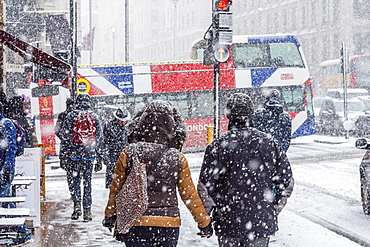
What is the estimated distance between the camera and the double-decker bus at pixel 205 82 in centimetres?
2044

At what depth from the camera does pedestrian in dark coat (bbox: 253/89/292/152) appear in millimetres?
8883

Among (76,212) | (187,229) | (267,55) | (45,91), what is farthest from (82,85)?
(187,229)

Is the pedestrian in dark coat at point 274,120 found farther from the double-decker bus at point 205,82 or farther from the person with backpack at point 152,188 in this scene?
the double-decker bus at point 205,82

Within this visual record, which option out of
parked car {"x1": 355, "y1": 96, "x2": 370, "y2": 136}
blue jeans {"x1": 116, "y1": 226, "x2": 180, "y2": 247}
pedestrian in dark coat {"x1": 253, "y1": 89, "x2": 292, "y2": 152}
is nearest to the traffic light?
pedestrian in dark coat {"x1": 253, "y1": 89, "x2": 292, "y2": 152}

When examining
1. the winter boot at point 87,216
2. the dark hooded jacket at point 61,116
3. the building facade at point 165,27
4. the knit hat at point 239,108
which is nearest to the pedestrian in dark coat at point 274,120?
the winter boot at point 87,216

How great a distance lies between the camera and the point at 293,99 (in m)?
22.0

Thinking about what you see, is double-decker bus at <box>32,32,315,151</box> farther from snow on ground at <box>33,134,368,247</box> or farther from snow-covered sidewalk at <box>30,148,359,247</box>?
snow-covered sidewalk at <box>30,148,359,247</box>

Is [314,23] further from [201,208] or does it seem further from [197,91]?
[201,208]

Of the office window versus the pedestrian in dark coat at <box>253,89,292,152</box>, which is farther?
the office window

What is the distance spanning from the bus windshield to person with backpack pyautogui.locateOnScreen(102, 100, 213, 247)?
1752 centimetres

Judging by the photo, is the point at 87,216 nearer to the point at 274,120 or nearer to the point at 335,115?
the point at 274,120

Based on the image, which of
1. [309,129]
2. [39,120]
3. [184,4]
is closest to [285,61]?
[309,129]

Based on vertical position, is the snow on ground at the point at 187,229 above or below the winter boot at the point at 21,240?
below

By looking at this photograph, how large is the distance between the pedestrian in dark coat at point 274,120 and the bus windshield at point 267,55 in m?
12.4
